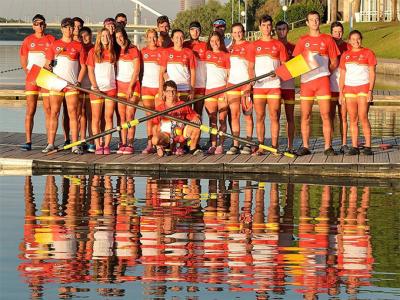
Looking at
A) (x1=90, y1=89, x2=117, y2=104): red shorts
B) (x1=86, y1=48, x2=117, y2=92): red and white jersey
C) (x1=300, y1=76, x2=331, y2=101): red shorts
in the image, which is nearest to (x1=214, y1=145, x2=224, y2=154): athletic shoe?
(x1=300, y1=76, x2=331, y2=101): red shorts

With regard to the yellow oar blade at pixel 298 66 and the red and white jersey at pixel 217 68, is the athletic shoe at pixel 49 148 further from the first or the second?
the yellow oar blade at pixel 298 66

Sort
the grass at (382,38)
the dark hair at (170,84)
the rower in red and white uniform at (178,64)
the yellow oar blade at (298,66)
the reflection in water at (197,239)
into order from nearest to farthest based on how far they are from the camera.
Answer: the reflection in water at (197,239)
the yellow oar blade at (298,66)
the dark hair at (170,84)
the rower in red and white uniform at (178,64)
the grass at (382,38)

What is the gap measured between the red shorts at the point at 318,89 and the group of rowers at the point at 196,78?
0.04ft

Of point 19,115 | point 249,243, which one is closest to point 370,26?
point 19,115

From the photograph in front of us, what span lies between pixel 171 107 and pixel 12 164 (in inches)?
88.6

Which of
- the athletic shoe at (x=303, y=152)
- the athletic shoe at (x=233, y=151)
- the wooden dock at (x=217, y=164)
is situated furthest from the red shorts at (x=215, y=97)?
the athletic shoe at (x=303, y=152)

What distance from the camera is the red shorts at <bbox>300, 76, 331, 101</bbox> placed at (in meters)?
19.0

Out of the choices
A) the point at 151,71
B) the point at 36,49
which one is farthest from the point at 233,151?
the point at 36,49

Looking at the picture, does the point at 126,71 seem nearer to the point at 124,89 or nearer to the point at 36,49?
the point at 124,89

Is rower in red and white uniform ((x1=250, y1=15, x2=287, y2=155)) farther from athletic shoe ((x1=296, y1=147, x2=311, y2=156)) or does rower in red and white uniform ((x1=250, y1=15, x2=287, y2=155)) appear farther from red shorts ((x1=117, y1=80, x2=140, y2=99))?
red shorts ((x1=117, y1=80, x2=140, y2=99))

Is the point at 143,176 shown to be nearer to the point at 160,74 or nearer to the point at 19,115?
the point at 160,74

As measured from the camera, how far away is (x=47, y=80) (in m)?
19.3

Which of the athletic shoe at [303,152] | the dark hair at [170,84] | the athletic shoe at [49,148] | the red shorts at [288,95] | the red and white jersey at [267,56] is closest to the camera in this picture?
the red and white jersey at [267,56]

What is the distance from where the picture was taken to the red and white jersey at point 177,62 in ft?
63.2
